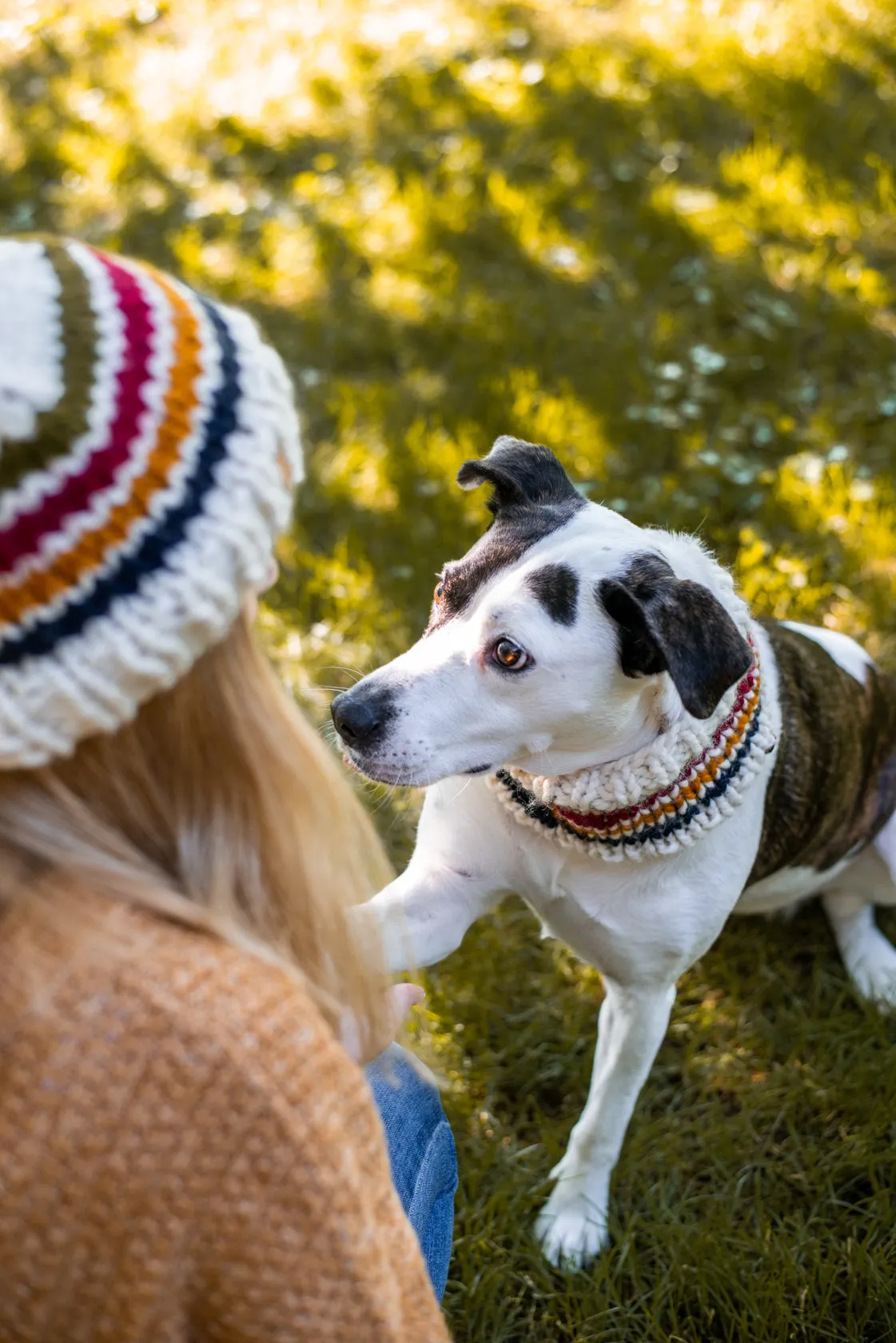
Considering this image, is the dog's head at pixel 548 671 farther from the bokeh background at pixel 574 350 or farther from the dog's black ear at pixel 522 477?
the bokeh background at pixel 574 350

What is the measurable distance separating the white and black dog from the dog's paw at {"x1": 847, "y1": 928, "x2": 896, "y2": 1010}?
1.66 ft

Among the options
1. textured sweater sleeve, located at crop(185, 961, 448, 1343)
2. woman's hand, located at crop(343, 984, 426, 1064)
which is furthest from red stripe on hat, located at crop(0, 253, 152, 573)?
woman's hand, located at crop(343, 984, 426, 1064)

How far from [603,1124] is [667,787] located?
0.75 metres

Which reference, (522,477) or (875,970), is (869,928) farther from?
(522,477)

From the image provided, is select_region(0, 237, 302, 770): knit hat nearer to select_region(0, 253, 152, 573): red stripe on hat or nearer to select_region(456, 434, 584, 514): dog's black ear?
select_region(0, 253, 152, 573): red stripe on hat

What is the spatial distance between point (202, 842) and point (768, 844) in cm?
145

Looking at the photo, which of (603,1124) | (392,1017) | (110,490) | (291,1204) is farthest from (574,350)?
(291,1204)

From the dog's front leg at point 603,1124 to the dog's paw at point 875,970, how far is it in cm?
68

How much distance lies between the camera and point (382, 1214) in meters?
1.33

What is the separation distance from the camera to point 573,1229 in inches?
98.9

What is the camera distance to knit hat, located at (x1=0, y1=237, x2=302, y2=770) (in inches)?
44.9

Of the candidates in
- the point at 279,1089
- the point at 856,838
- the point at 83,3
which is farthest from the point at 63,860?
the point at 83,3

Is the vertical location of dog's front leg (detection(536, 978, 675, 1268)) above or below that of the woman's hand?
below

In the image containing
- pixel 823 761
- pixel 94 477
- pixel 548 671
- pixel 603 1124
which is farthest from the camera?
pixel 823 761
